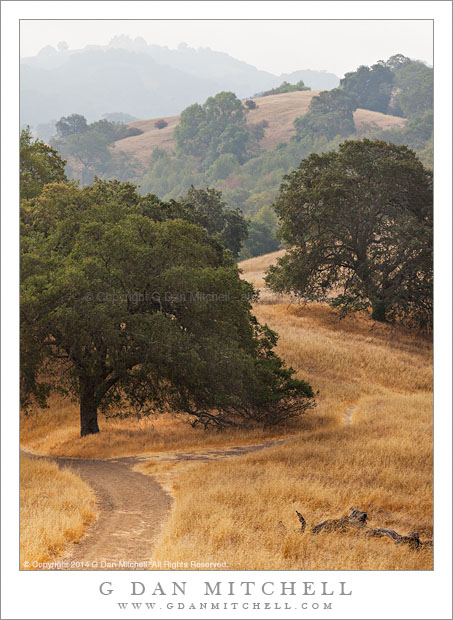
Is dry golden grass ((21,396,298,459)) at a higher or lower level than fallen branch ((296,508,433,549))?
lower

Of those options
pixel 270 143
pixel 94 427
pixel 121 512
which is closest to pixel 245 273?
pixel 94 427

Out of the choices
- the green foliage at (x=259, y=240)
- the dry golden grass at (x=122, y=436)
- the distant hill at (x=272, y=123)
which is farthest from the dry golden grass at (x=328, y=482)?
the distant hill at (x=272, y=123)

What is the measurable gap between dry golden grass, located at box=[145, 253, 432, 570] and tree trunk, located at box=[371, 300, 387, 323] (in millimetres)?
7779

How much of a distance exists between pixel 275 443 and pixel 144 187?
107642 mm

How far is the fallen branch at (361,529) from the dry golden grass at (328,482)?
0.24 metres

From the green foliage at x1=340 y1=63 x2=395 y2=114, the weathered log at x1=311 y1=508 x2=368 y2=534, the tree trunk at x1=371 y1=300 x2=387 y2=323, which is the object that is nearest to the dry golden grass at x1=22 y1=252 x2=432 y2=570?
the weathered log at x1=311 y1=508 x2=368 y2=534

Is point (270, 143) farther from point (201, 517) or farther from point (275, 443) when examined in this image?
point (201, 517)

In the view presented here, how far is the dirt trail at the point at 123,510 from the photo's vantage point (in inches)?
403

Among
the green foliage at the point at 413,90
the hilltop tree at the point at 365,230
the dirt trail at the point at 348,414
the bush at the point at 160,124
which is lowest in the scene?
the dirt trail at the point at 348,414

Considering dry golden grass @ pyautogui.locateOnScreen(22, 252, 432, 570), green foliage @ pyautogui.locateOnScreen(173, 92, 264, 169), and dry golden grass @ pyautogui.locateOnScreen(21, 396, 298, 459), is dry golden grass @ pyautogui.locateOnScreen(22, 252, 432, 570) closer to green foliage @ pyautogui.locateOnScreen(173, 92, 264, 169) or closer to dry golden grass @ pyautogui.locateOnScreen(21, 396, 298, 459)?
dry golden grass @ pyautogui.locateOnScreen(21, 396, 298, 459)

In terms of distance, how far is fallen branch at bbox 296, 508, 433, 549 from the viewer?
11.9 metres

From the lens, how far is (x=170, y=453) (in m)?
21.8

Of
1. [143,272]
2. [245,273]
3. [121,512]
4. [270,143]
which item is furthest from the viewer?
[270,143]

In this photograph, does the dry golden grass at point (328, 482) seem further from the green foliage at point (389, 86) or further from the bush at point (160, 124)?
the bush at point (160, 124)
